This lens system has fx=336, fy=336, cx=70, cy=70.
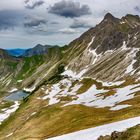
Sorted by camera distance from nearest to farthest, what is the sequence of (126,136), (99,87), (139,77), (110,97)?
(126,136), (110,97), (139,77), (99,87)

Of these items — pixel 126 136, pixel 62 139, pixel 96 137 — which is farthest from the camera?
pixel 62 139

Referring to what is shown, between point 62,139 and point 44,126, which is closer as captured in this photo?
point 62,139

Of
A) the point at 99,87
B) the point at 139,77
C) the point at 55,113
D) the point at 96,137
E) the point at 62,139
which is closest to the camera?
the point at 96,137

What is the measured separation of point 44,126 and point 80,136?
1995 inches

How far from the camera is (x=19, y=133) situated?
334 ft

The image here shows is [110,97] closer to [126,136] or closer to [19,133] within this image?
[19,133]

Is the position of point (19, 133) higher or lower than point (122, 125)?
lower

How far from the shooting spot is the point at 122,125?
47.9 metres

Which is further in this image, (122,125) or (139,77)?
(139,77)

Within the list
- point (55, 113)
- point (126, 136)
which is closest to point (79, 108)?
point (55, 113)

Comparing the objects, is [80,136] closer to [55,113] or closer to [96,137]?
[96,137]

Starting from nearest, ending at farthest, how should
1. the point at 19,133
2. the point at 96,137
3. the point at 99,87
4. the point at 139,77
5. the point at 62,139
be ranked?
1. the point at 96,137
2. the point at 62,139
3. the point at 19,133
4. the point at 139,77
5. the point at 99,87

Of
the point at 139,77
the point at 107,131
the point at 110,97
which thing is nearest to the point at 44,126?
the point at 110,97

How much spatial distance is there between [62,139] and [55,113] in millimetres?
61756
